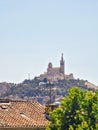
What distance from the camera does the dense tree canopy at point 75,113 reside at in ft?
150

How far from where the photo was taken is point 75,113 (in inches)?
1816

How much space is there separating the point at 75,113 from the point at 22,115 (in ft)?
23.8

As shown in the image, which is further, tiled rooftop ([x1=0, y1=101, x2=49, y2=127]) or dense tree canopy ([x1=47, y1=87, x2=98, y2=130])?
tiled rooftop ([x1=0, y1=101, x2=49, y2=127])

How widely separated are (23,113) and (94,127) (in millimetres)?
9300

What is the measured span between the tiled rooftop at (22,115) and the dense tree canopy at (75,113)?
428 cm

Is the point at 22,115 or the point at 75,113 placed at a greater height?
the point at 22,115

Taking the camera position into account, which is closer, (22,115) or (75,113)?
(75,113)

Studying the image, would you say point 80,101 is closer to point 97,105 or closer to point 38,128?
point 97,105

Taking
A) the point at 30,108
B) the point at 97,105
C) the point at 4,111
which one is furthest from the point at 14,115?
the point at 97,105

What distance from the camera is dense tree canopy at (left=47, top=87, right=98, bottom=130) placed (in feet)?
150

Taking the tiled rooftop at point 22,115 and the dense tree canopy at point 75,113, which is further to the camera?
the tiled rooftop at point 22,115

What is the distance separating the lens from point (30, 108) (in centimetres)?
5562

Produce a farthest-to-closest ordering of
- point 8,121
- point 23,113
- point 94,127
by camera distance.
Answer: point 23,113, point 8,121, point 94,127

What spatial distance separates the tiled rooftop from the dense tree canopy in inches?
169
